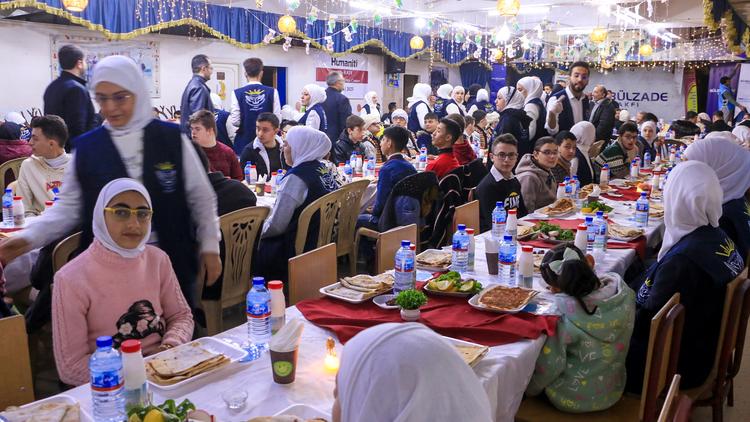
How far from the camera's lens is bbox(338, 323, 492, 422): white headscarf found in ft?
3.72

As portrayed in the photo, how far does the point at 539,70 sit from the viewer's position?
21281 millimetres

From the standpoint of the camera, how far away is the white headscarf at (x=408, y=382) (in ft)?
3.72

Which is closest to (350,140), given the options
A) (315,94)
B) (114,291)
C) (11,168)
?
(315,94)

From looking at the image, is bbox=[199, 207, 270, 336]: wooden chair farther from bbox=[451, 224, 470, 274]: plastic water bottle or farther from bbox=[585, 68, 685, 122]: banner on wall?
bbox=[585, 68, 685, 122]: banner on wall

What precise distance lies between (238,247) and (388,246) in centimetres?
93

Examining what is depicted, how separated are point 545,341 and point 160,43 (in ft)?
33.7

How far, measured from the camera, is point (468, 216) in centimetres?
427

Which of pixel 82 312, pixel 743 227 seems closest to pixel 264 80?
pixel 743 227

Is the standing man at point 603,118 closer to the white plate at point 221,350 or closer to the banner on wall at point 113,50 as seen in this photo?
the banner on wall at point 113,50

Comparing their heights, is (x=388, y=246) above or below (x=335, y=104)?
below

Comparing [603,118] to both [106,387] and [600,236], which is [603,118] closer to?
[600,236]

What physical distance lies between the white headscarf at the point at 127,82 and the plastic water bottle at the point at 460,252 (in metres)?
1.51

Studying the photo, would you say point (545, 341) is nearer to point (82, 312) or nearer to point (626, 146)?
point (82, 312)

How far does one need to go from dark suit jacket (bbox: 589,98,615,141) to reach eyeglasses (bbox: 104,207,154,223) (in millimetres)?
6629
